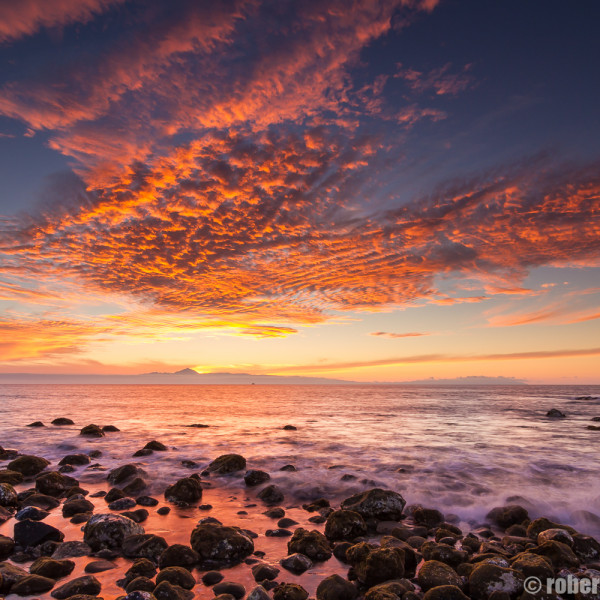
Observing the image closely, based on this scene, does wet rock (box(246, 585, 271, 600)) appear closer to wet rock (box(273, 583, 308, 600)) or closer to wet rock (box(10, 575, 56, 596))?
wet rock (box(273, 583, 308, 600))

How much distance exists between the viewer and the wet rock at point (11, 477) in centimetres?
1318

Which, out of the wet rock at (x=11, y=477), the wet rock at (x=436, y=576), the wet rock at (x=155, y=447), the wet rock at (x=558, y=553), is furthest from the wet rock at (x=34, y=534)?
the wet rock at (x=155, y=447)

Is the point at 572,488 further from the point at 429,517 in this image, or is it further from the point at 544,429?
the point at 544,429

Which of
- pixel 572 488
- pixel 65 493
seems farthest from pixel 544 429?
pixel 65 493

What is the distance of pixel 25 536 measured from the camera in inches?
311

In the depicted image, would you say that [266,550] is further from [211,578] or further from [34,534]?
[34,534]

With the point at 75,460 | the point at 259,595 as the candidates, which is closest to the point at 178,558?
the point at 259,595

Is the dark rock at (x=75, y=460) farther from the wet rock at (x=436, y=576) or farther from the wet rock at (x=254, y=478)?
the wet rock at (x=436, y=576)

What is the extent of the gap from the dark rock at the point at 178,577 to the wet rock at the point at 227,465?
8947 mm

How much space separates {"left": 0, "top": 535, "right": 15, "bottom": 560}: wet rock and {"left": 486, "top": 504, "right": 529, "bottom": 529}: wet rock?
11.6 m

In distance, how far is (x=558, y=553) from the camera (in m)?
7.25

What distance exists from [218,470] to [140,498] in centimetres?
417

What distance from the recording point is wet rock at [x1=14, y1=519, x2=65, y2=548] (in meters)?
7.84

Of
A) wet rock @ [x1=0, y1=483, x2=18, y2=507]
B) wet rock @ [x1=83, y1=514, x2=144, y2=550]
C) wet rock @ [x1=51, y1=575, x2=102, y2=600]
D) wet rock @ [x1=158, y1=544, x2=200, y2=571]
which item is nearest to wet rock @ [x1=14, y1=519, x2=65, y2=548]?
wet rock @ [x1=83, y1=514, x2=144, y2=550]
